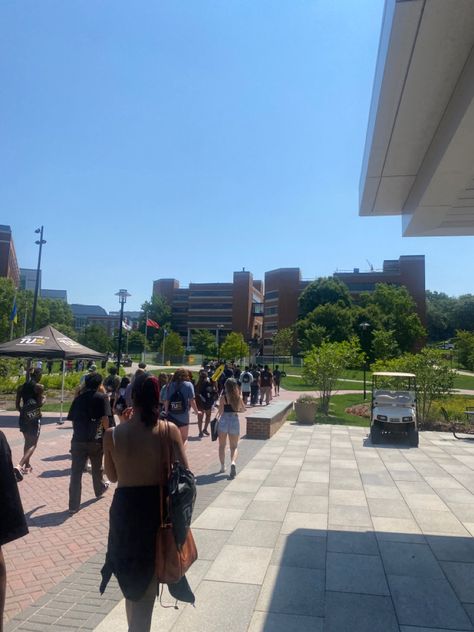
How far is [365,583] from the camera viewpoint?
414 cm

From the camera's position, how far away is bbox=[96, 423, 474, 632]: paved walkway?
140 inches

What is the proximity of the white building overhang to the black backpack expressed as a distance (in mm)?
4188

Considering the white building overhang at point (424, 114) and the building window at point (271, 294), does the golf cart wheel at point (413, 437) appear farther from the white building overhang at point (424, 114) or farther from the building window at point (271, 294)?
the building window at point (271, 294)

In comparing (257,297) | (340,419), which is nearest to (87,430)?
(340,419)

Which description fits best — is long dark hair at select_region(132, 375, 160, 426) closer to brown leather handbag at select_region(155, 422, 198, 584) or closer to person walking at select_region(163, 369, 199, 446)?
brown leather handbag at select_region(155, 422, 198, 584)

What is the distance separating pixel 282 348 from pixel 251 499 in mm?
58434

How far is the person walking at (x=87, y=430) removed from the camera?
6.15m

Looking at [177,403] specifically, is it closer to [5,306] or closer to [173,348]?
[5,306]

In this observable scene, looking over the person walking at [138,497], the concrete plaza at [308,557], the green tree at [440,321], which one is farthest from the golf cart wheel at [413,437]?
the green tree at [440,321]

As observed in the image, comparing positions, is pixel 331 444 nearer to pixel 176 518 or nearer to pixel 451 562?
pixel 451 562

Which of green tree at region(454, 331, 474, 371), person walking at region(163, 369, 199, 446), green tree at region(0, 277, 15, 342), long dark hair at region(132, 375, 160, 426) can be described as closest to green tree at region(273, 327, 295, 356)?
green tree at region(454, 331, 474, 371)

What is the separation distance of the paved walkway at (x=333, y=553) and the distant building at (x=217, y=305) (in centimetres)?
8155

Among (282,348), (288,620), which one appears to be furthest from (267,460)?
(282,348)

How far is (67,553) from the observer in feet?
15.8
